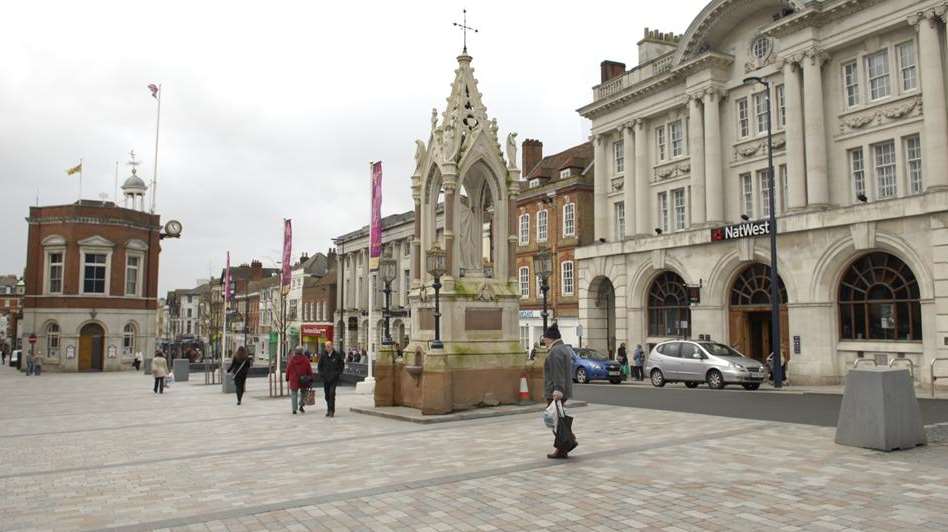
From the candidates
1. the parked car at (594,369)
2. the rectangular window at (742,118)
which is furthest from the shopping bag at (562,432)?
the rectangular window at (742,118)

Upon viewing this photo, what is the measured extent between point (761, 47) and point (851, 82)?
4478 millimetres

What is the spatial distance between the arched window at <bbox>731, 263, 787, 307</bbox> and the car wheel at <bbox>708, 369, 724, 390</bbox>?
7.24 metres

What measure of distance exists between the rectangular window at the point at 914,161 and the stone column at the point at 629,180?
12.7 m

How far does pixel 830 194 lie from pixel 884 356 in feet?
20.2

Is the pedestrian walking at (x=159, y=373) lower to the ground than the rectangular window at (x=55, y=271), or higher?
lower

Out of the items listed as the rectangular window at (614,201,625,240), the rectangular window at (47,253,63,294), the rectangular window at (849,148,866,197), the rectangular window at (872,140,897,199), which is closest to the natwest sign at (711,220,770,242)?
the rectangular window at (849,148,866,197)

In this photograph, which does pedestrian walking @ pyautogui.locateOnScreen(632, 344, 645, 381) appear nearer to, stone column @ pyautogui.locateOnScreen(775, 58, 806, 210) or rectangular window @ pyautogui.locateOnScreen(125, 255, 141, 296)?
stone column @ pyautogui.locateOnScreen(775, 58, 806, 210)

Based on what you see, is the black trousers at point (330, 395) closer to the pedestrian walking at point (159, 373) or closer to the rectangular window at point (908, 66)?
the pedestrian walking at point (159, 373)

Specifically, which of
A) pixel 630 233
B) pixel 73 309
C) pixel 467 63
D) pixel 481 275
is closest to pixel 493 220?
pixel 481 275

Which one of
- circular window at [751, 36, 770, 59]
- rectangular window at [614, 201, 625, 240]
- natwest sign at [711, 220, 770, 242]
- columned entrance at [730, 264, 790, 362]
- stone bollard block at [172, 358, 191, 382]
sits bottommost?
stone bollard block at [172, 358, 191, 382]

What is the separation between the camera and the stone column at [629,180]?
34562mm

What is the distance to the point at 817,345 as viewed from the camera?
25.4 m

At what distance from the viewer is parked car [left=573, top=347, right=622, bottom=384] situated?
27.3 meters

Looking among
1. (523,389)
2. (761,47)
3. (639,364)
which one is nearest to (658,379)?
(639,364)
